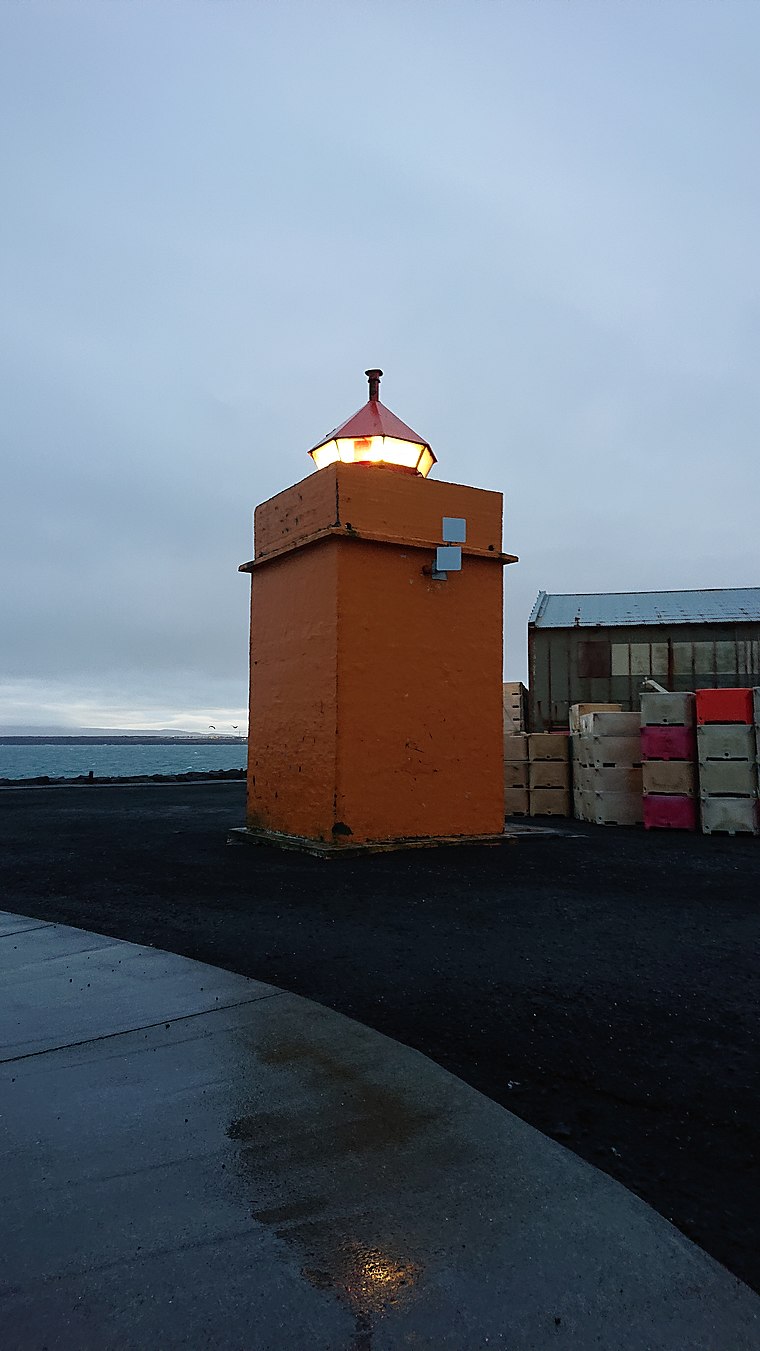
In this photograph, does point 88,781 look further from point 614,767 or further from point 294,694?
point 614,767

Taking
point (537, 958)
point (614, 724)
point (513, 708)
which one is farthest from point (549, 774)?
point (537, 958)

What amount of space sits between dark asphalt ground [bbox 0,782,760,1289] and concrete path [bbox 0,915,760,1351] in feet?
0.70

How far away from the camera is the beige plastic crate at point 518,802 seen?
13.1 meters

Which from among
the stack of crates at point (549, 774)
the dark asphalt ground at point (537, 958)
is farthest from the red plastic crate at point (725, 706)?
the stack of crates at point (549, 774)

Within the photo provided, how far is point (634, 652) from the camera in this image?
23.9 meters

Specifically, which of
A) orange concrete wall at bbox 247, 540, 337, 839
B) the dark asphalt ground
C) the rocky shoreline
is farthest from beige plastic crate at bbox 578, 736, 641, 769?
the rocky shoreline

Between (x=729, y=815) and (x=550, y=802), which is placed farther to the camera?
(x=550, y=802)

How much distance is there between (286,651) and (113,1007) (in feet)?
18.6

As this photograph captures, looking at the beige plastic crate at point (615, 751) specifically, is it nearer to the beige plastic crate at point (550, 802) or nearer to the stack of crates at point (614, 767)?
the stack of crates at point (614, 767)

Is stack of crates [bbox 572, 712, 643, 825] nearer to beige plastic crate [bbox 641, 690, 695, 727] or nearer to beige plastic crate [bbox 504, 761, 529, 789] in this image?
beige plastic crate [bbox 641, 690, 695, 727]

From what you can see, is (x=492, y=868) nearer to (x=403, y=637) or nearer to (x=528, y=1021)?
(x=403, y=637)

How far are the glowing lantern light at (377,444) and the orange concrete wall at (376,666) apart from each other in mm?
579

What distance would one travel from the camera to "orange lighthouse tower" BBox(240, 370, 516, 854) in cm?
770

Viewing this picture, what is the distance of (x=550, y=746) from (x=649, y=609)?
1399 cm
